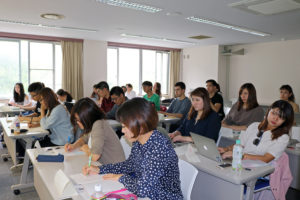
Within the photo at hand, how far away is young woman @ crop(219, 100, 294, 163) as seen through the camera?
234 cm

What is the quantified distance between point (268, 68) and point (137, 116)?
838 cm

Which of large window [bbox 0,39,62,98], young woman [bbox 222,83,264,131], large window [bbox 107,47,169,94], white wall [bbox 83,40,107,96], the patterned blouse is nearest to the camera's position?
the patterned blouse

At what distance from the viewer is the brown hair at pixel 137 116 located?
5.00 feet

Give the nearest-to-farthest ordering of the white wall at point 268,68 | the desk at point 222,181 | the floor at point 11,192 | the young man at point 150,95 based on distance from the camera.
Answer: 1. the desk at point 222,181
2. the floor at point 11,192
3. the young man at point 150,95
4. the white wall at point 268,68

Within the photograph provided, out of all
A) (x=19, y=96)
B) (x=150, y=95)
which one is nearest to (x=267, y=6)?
(x=150, y=95)

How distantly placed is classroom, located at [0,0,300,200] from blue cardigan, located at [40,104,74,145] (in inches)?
0.5

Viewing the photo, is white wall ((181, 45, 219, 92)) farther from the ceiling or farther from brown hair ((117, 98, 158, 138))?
brown hair ((117, 98, 158, 138))

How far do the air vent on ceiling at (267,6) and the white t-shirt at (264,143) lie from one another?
2364mm

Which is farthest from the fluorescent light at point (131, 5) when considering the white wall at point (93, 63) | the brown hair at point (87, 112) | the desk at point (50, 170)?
the white wall at point (93, 63)

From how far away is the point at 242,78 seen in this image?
948 centimetres

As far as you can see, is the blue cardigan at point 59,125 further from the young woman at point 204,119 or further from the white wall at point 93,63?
the white wall at point 93,63

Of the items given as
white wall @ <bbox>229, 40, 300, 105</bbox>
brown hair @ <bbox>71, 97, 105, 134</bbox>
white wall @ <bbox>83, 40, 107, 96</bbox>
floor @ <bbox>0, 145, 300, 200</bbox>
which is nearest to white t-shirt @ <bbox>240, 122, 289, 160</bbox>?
floor @ <bbox>0, 145, 300, 200</bbox>

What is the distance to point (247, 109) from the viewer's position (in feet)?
12.7

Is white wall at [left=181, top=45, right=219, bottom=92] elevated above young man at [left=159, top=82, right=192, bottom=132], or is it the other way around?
white wall at [left=181, top=45, right=219, bottom=92]
